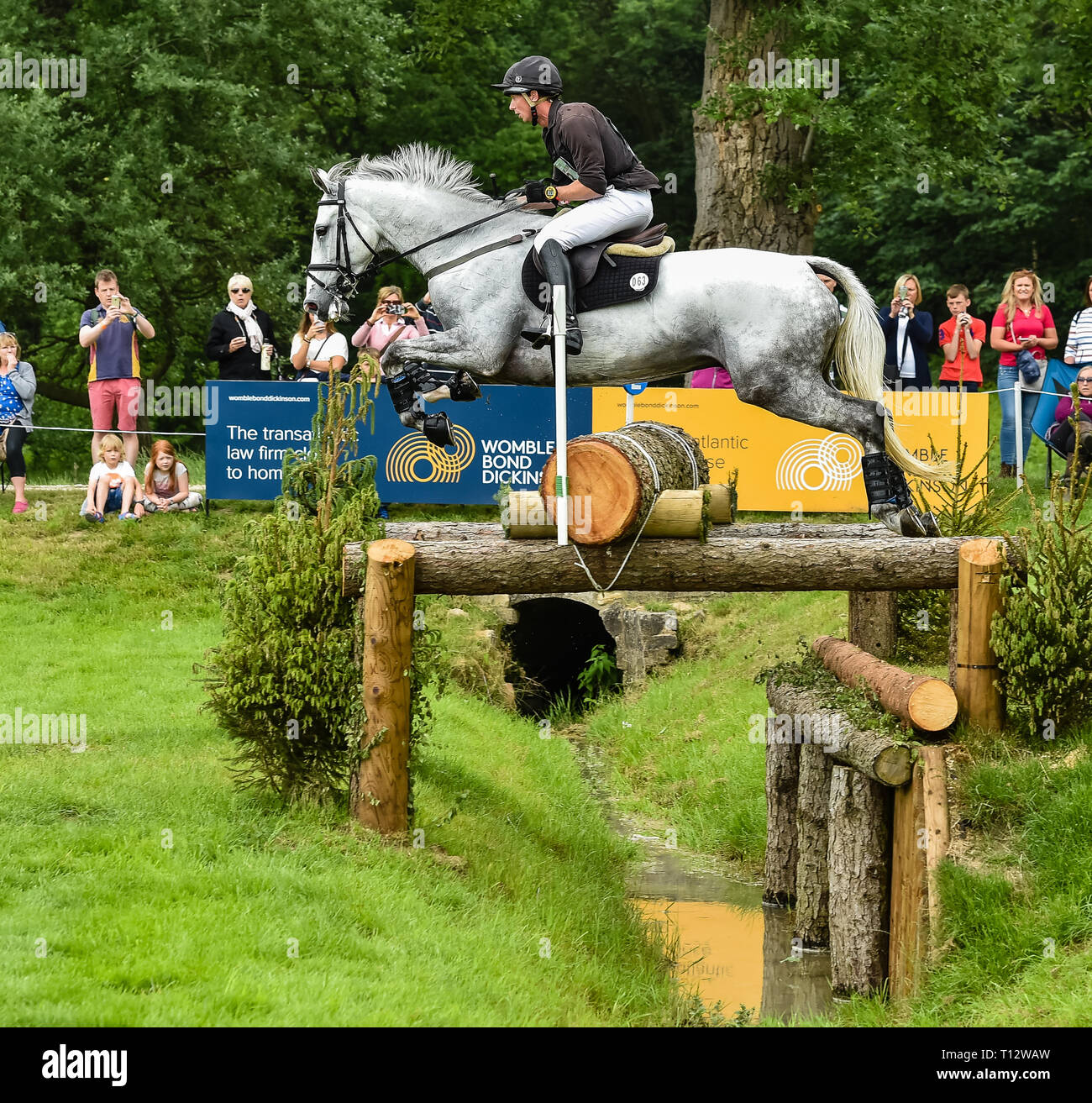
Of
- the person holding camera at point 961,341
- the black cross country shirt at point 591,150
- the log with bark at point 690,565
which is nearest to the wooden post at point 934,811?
the log with bark at point 690,565

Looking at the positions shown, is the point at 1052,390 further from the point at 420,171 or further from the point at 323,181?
the point at 323,181

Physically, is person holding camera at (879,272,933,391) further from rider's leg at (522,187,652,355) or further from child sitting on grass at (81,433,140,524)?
child sitting on grass at (81,433,140,524)

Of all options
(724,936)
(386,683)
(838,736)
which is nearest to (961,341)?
(838,736)

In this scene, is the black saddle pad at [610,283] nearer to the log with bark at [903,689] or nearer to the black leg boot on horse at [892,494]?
the black leg boot on horse at [892,494]

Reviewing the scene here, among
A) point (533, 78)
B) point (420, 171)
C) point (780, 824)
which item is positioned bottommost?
point (780, 824)

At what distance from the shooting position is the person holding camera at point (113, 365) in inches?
579

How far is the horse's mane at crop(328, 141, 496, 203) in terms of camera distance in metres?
8.45

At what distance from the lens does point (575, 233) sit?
7781 millimetres

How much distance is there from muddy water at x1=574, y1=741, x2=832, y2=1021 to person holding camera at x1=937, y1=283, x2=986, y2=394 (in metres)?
6.77

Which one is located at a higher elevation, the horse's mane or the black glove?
the horse's mane

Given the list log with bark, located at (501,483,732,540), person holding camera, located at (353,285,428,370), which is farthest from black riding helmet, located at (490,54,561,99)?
person holding camera, located at (353,285,428,370)

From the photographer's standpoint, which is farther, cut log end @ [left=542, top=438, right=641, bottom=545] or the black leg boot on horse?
the black leg boot on horse

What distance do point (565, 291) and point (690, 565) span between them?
162 cm
